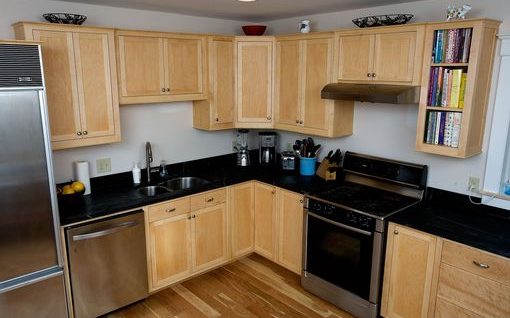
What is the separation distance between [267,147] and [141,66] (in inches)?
64.7

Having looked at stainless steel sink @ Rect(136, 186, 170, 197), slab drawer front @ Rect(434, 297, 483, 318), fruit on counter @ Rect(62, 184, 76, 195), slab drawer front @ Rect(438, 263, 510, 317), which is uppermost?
fruit on counter @ Rect(62, 184, 76, 195)

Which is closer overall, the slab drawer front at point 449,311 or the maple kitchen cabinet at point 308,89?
the slab drawer front at point 449,311

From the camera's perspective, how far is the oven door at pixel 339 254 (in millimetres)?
2914

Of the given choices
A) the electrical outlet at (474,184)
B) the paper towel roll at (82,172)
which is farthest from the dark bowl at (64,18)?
the electrical outlet at (474,184)

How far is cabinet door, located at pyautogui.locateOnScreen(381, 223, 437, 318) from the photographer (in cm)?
262

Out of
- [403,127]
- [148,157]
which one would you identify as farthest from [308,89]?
[148,157]

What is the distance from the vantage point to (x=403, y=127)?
10.7 ft

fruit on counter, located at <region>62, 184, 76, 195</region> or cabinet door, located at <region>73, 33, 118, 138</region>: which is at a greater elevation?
cabinet door, located at <region>73, 33, 118, 138</region>

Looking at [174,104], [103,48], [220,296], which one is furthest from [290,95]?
[220,296]

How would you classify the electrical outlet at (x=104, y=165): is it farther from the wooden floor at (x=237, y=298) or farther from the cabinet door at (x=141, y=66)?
the wooden floor at (x=237, y=298)

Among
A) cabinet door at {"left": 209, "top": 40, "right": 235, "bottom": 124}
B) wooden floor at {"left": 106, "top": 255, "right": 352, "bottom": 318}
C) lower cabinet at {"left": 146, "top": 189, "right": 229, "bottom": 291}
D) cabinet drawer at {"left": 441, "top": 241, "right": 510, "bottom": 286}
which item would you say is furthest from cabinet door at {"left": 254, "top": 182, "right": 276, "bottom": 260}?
cabinet drawer at {"left": 441, "top": 241, "right": 510, "bottom": 286}

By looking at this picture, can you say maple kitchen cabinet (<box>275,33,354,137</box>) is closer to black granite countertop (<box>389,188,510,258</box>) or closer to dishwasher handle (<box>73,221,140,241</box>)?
black granite countertop (<box>389,188,510,258</box>)

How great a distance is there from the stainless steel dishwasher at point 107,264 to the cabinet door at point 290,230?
1264mm

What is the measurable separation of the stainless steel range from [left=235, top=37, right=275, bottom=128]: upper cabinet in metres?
1.07
